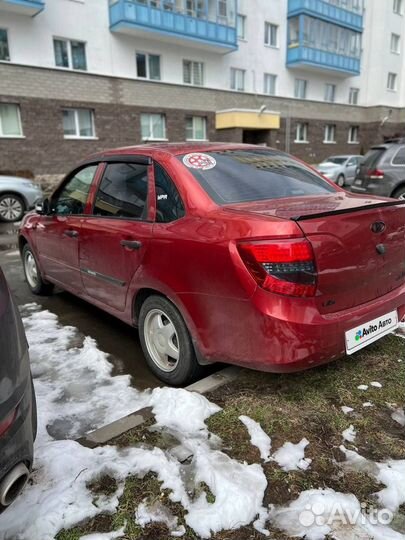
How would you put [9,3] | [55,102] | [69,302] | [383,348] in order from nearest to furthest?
[383,348]
[69,302]
[9,3]
[55,102]

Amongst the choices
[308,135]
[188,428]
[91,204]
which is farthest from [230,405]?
[308,135]

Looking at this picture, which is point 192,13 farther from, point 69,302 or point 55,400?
point 55,400

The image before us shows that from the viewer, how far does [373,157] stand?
30.1 feet

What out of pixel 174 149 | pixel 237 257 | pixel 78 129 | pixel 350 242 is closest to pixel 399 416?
pixel 350 242

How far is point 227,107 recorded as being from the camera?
78.9 ft

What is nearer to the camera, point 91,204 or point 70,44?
point 91,204

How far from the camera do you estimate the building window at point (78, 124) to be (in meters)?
18.6

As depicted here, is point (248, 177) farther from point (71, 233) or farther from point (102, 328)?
point (102, 328)

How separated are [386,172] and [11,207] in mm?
9139

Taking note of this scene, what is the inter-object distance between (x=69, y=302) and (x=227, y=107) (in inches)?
843

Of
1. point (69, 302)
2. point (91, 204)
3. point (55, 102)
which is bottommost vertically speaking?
point (69, 302)

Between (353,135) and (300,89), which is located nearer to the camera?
(300,89)

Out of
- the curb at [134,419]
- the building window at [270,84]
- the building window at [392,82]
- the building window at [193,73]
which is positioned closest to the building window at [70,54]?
the building window at [193,73]

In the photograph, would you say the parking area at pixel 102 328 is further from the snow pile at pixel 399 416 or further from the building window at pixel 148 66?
the building window at pixel 148 66
